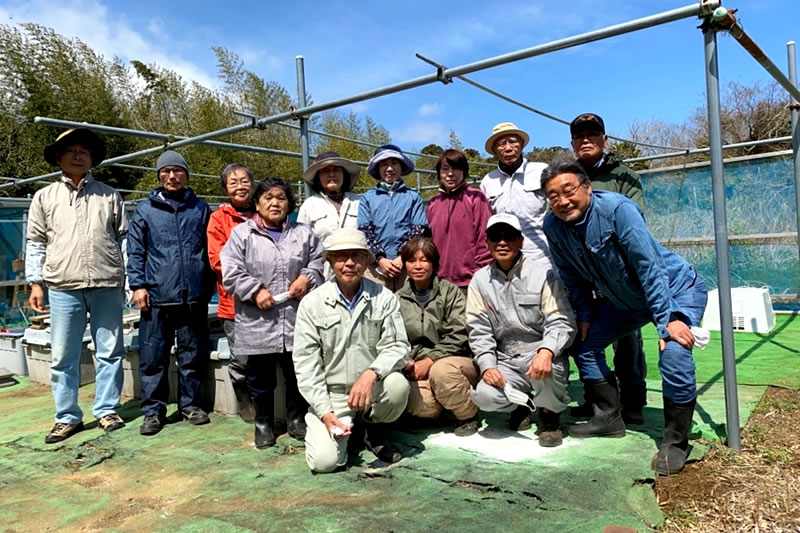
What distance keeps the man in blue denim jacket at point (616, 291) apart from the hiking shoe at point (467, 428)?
20.5 inches

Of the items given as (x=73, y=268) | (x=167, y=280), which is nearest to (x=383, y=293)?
(x=167, y=280)

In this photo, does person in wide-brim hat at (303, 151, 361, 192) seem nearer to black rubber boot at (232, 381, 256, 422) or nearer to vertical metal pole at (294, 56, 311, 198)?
vertical metal pole at (294, 56, 311, 198)

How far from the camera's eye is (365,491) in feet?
8.27

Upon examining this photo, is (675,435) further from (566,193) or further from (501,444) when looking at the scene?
(566,193)

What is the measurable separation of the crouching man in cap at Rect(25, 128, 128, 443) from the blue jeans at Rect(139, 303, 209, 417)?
22cm

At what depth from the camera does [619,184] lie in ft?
10.9

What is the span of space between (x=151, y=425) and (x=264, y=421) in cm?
81

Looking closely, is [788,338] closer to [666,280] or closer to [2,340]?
[666,280]

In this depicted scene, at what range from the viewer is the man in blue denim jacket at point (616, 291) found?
262cm

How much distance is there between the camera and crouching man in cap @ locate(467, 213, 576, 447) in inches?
117

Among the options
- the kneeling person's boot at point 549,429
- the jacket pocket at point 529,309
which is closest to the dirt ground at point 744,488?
the kneeling person's boot at point 549,429

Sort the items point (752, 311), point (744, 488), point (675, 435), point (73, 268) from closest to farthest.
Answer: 1. point (744, 488)
2. point (675, 435)
3. point (73, 268)
4. point (752, 311)

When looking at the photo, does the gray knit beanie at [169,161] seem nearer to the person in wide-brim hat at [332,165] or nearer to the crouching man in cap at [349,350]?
the person in wide-brim hat at [332,165]

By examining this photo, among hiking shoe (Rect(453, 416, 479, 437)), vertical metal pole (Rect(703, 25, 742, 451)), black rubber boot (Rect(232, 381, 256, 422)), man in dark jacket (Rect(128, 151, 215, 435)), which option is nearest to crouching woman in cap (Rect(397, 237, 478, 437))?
hiking shoe (Rect(453, 416, 479, 437))
